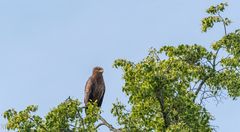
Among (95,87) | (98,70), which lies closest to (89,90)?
(95,87)

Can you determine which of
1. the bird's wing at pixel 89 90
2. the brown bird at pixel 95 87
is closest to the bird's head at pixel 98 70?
the brown bird at pixel 95 87

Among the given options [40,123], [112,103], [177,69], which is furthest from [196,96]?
[40,123]

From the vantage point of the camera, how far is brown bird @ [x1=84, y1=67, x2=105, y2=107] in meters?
30.1

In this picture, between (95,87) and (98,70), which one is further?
(98,70)

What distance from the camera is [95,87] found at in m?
30.3

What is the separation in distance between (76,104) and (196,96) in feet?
14.7

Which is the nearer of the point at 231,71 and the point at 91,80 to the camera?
the point at 231,71

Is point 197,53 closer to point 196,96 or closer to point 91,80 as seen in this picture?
point 196,96

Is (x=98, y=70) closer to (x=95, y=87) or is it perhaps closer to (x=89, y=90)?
(x=95, y=87)

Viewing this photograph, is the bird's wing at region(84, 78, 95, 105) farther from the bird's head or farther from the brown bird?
the bird's head

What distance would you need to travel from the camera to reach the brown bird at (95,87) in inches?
1186

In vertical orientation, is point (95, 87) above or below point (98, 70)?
below

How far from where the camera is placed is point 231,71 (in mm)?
27609

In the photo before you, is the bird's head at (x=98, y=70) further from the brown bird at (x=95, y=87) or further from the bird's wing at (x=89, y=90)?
the bird's wing at (x=89, y=90)
